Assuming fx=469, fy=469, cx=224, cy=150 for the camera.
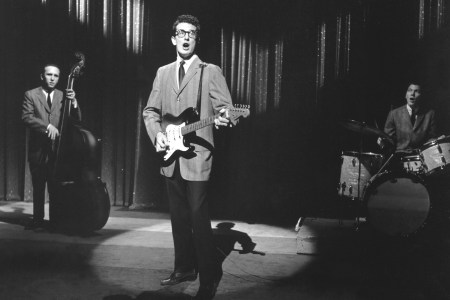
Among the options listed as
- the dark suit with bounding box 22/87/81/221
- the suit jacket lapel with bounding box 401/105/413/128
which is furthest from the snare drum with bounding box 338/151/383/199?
the dark suit with bounding box 22/87/81/221

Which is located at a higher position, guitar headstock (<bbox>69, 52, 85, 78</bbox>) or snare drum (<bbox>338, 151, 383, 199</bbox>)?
guitar headstock (<bbox>69, 52, 85, 78</bbox>)

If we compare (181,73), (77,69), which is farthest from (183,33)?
(77,69)

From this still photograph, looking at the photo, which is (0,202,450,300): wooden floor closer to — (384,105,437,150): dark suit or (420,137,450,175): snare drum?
(420,137,450,175): snare drum

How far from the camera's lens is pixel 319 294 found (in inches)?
119

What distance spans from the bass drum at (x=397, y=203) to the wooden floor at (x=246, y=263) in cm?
12

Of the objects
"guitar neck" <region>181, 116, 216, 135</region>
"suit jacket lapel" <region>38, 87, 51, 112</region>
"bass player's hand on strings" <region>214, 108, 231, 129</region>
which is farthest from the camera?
"suit jacket lapel" <region>38, 87, 51, 112</region>

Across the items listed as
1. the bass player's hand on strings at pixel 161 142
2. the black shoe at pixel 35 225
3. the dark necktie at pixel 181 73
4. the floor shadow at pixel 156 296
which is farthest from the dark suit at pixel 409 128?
the black shoe at pixel 35 225

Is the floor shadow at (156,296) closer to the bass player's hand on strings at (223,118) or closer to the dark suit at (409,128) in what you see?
the bass player's hand on strings at (223,118)

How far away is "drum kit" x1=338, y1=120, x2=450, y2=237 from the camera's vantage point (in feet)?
14.1

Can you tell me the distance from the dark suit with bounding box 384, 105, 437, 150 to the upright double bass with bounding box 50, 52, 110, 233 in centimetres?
299

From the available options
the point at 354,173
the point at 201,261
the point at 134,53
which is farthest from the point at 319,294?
the point at 134,53

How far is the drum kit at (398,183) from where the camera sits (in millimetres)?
4289

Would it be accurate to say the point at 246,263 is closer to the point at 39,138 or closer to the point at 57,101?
the point at 39,138

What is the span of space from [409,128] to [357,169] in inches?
32.8
